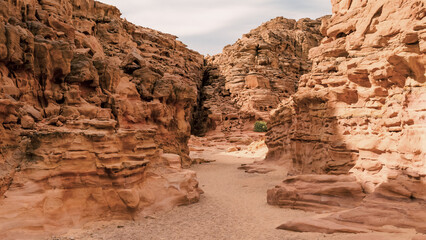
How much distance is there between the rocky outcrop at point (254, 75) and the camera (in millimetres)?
45938

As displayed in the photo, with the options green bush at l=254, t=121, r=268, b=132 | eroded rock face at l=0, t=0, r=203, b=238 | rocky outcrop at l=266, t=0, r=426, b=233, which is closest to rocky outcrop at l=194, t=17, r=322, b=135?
green bush at l=254, t=121, r=268, b=132

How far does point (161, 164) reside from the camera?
12969mm

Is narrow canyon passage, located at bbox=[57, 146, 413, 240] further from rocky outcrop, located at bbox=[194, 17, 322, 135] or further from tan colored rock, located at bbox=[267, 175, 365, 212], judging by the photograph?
rocky outcrop, located at bbox=[194, 17, 322, 135]

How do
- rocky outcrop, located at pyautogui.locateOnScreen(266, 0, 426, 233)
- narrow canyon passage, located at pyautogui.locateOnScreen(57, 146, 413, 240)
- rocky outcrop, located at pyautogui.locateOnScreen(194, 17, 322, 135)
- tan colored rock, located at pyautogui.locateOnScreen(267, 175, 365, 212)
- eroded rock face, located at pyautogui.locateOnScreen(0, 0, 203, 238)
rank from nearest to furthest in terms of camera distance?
1. rocky outcrop, located at pyautogui.locateOnScreen(266, 0, 426, 233)
2. narrow canyon passage, located at pyautogui.locateOnScreen(57, 146, 413, 240)
3. eroded rock face, located at pyautogui.locateOnScreen(0, 0, 203, 238)
4. tan colored rock, located at pyautogui.locateOnScreen(267, 175, 365, 212)
5. rocky outcrop, located at pyautogui.locateOnScreen(194, 17, 322, 135)

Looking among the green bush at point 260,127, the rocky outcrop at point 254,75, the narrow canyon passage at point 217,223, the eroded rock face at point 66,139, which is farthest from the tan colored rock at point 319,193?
the rocky outcrop at point 254,75

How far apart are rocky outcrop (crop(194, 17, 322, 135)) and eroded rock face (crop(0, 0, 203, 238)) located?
2706 centimetres

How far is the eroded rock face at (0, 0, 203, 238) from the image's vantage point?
27.8 feet

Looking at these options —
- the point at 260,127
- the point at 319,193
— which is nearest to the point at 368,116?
the point at 319,193

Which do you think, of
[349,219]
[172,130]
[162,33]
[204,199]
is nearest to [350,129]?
[349,219]

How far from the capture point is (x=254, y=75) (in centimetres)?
4781

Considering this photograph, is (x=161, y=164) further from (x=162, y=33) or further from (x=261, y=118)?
(x=162, y=33)

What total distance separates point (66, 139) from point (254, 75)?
41259mm

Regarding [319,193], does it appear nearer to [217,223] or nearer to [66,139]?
[217,223]

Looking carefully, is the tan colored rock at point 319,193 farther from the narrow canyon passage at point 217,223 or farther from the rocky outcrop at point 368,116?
the narrow canyon passage at point 217,223
